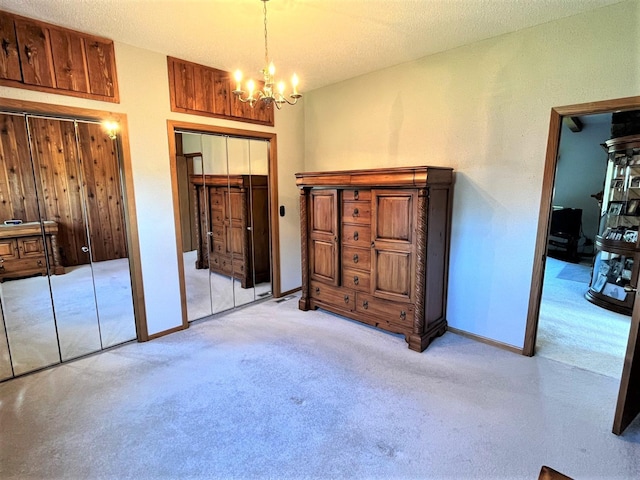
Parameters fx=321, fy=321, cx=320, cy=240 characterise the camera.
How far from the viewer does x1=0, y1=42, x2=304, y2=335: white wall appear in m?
2.86

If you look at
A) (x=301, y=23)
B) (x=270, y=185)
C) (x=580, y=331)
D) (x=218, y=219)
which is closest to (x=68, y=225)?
(x=218, y=219)

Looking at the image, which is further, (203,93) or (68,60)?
(203,93)

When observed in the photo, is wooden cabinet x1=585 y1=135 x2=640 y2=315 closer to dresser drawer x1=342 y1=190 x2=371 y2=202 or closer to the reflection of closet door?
dresser drawer x1=342 y1=190 x2=371 y2=202

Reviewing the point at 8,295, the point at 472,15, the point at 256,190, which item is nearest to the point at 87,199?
the point at 8,295

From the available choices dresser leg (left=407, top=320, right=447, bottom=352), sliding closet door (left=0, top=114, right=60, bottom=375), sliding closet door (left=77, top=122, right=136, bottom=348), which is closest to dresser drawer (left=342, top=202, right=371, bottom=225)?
dresser leg (left=407, top=320, right=447, bottom=352)

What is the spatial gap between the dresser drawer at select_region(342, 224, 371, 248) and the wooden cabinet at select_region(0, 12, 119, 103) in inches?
96.1

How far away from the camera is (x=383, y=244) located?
3121mm

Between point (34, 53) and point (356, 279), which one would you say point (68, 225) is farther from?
point (356, 279)

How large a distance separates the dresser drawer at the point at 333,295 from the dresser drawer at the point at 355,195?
1002 millimetres

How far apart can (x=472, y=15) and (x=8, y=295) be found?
425 centimetres

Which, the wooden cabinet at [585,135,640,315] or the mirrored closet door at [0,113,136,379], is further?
the wooden cabinet at [585,135,640,315]

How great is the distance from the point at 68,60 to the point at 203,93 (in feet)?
3.70

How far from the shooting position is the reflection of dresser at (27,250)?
2549 millimetres

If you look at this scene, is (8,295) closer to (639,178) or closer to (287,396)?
(287,396)
